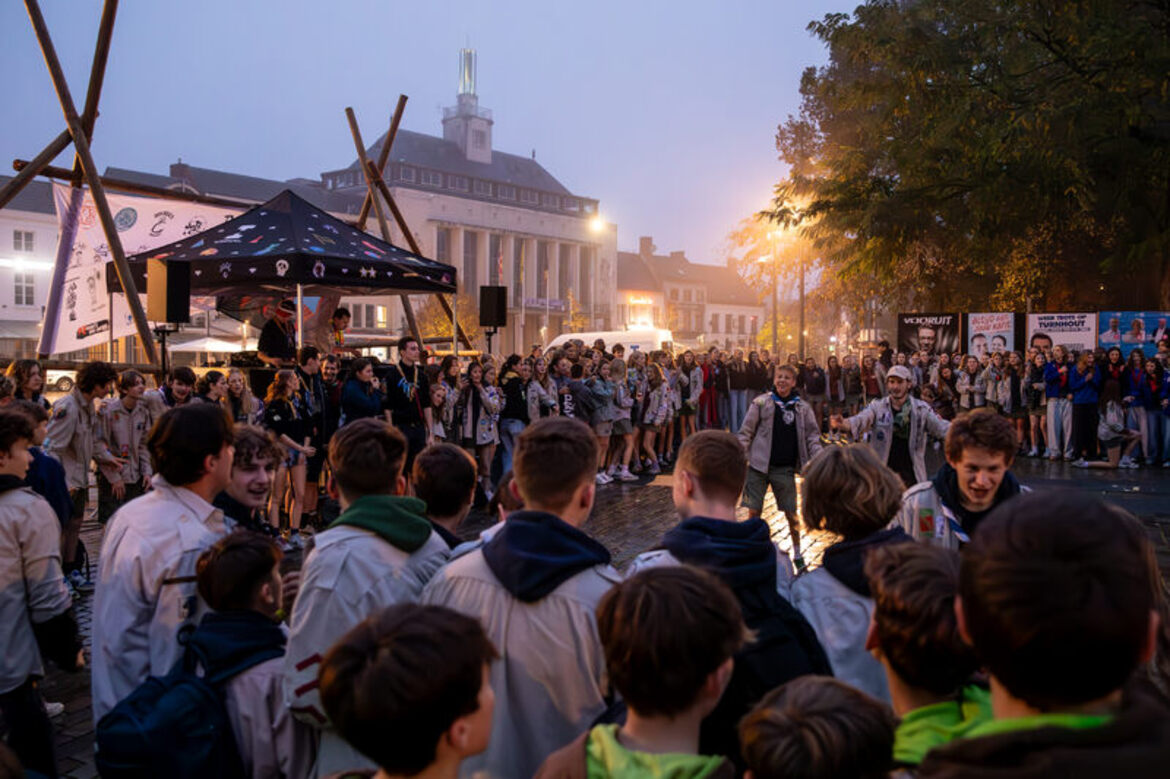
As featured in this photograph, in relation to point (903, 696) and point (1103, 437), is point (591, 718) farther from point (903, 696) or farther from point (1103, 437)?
point (1103, 437)

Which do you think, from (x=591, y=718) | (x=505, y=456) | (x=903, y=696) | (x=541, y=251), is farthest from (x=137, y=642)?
(x=541, y=251)

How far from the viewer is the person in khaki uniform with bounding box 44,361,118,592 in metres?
7.70

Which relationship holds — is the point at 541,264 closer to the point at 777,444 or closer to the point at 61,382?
the point at 61,382

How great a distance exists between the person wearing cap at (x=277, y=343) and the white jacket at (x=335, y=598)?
9.18m

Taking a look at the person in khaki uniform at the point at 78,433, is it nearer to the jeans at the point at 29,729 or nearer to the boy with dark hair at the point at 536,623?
the jeans at the point at 29,729

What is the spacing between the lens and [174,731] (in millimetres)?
2537

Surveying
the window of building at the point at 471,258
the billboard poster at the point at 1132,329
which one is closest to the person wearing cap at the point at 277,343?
the billboard poster at the point at 1132,329

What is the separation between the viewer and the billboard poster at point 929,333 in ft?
82.4

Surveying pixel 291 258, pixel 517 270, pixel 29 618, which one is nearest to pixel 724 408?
pixel 291 258

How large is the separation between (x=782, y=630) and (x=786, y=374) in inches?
243

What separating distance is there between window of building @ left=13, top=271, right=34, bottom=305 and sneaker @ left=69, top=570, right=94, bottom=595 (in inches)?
2310

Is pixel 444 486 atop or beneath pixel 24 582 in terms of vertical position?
atop

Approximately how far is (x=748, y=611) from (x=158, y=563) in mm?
1934

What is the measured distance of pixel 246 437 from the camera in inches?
177
